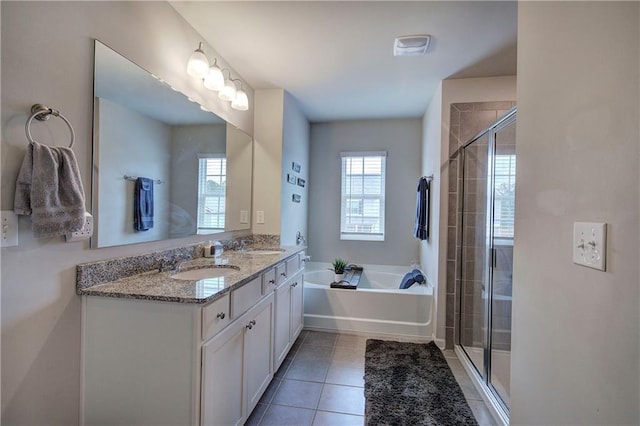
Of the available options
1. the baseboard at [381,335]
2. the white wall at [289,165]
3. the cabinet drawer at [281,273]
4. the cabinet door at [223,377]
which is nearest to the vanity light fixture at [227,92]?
the white wall at [289,165]

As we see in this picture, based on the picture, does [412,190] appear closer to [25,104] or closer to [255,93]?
[255,93]

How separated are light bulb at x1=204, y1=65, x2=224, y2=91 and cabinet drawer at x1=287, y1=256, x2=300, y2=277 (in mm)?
1369

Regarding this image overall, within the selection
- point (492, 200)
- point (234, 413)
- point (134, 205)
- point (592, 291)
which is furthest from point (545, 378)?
point (134, 205)

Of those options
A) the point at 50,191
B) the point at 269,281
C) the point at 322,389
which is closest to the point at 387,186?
the point at 269,281

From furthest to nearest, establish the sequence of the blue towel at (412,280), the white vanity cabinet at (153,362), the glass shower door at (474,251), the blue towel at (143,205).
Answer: the blue towel at (412,280) < the glass shower door at (474,251) < the blue towel at (143,205) < the white vanity cabinet at (153,362)

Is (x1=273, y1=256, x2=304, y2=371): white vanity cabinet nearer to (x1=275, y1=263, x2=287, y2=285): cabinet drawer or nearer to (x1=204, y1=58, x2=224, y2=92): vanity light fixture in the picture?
(x1=275, y1=263, x2=287, y2=285): cabinet drawer

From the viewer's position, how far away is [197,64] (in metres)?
1.87

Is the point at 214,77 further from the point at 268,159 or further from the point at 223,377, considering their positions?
the point at 223,377

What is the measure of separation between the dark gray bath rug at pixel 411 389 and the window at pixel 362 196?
5.45 feet

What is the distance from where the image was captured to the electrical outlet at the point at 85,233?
46.0 inches

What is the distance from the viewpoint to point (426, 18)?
70.8 inches

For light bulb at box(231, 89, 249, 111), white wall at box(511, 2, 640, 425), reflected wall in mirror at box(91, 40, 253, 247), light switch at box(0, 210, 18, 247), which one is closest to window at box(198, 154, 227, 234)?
reflected wall in mirror at box(91, 40, 253, 247)

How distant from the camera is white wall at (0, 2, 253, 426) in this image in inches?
38.8

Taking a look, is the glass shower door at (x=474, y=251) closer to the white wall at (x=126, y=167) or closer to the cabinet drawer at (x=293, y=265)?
the cabinet drawer at (x=293, y=265)
